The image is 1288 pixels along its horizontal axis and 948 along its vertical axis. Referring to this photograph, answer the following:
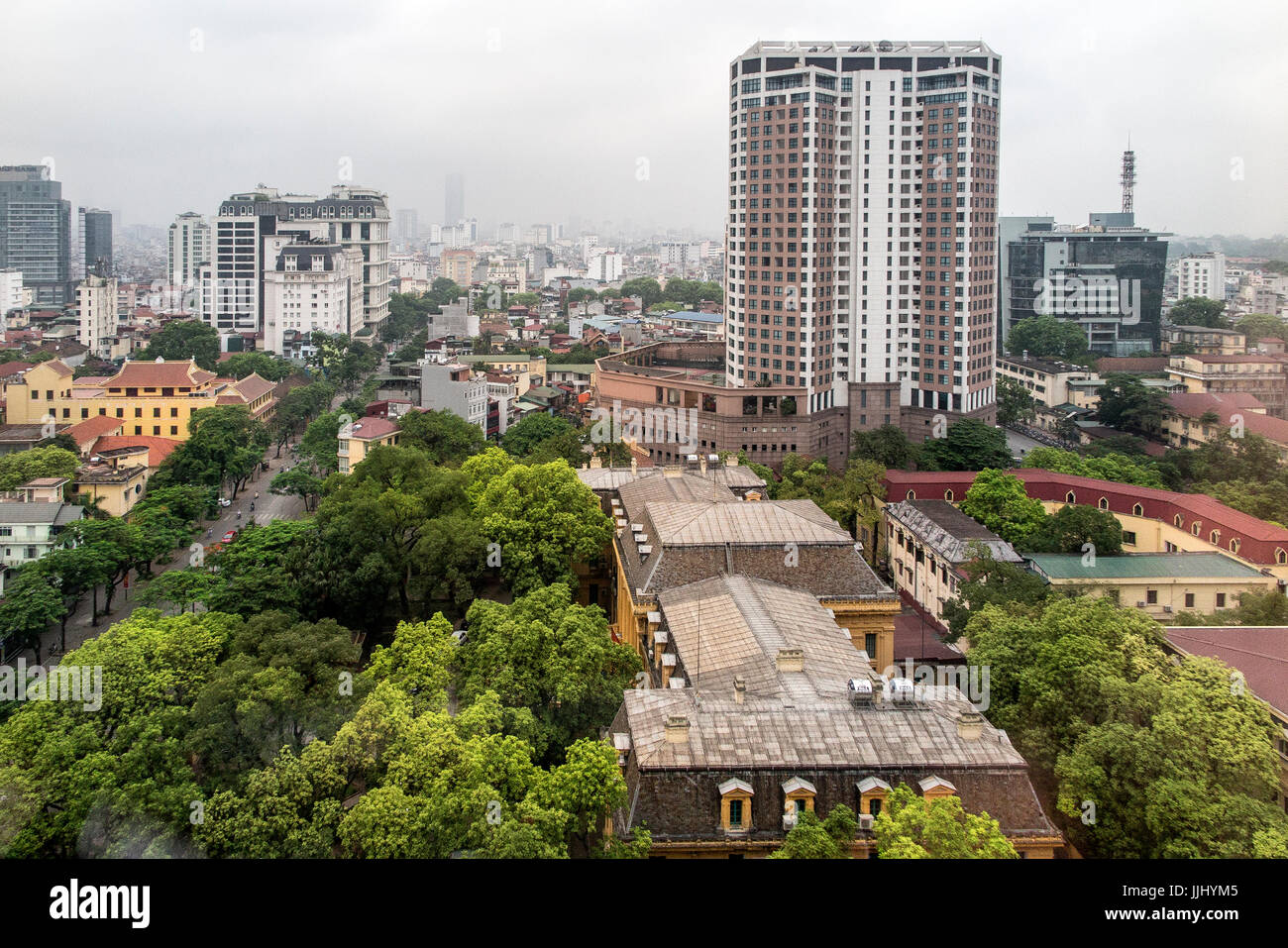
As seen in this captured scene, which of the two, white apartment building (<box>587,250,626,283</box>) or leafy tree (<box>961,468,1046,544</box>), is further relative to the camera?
white apartment building (<box>587,250,626,283</box>)

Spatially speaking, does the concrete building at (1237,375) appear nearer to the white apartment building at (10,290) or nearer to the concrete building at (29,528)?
the concrete building at (29,528)

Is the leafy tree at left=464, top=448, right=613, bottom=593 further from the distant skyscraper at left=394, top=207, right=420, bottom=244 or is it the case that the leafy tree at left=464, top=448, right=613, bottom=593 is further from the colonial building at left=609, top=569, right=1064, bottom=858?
the distant skyscraper at left=394, top=207, right=420, bottom=244

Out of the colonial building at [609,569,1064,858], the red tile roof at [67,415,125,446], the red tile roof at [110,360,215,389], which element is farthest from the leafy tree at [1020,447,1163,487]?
the red tile roof at [110,360,215,389]

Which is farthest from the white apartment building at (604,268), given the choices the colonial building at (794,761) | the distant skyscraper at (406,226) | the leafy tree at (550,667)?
the colonial building at (794,761)

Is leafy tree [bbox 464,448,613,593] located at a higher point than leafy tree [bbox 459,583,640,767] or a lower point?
higher

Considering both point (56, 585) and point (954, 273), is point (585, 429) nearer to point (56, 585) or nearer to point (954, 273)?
point (954, 273)
